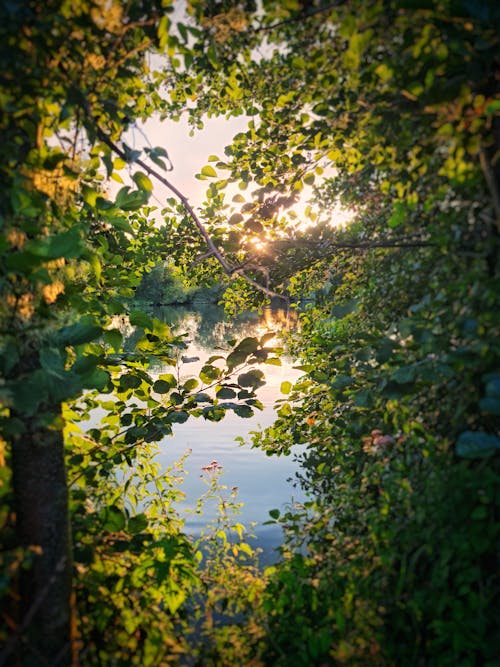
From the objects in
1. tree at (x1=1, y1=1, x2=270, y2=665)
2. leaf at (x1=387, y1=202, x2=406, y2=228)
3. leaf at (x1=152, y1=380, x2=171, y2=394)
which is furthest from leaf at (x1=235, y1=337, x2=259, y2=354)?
leaf at (x1=387, y1=202, x2=406, y2=228)

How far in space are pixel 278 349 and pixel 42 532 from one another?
1.66 m

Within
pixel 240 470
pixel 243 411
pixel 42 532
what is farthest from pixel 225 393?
pixel 240 470

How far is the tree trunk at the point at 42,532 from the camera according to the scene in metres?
1.83

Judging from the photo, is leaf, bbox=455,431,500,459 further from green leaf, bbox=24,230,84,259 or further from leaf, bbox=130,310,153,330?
leaf, bbox=130,310,153,330

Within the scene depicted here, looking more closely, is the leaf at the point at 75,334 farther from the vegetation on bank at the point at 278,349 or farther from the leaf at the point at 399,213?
the leaf at the point at 399,213

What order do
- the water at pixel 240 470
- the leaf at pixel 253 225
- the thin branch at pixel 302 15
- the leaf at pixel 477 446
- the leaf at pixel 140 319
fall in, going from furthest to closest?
1. the water at pixel 240 470
2. the leaf at pixel 253 225
3. the leaf at pixel 140 319
4. the thin branch at pixel 302 15
5. the leaf at pixel 477 446

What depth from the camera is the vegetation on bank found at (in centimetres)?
158

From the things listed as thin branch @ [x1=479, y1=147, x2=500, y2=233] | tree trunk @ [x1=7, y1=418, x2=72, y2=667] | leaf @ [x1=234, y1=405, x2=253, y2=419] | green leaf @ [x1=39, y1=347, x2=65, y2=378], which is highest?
thin branch @ [x1=479, y1=147, x2=500, y2=233]

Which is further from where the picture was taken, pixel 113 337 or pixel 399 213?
pixel 113 337

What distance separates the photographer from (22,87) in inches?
59.8

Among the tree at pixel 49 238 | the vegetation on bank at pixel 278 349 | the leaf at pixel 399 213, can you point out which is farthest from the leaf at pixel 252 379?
the leaf at pixel 399 213

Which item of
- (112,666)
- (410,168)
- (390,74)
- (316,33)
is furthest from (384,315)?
(112,666)

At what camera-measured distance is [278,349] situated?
107 inches

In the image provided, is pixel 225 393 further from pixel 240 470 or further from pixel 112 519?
pixel 240 470
